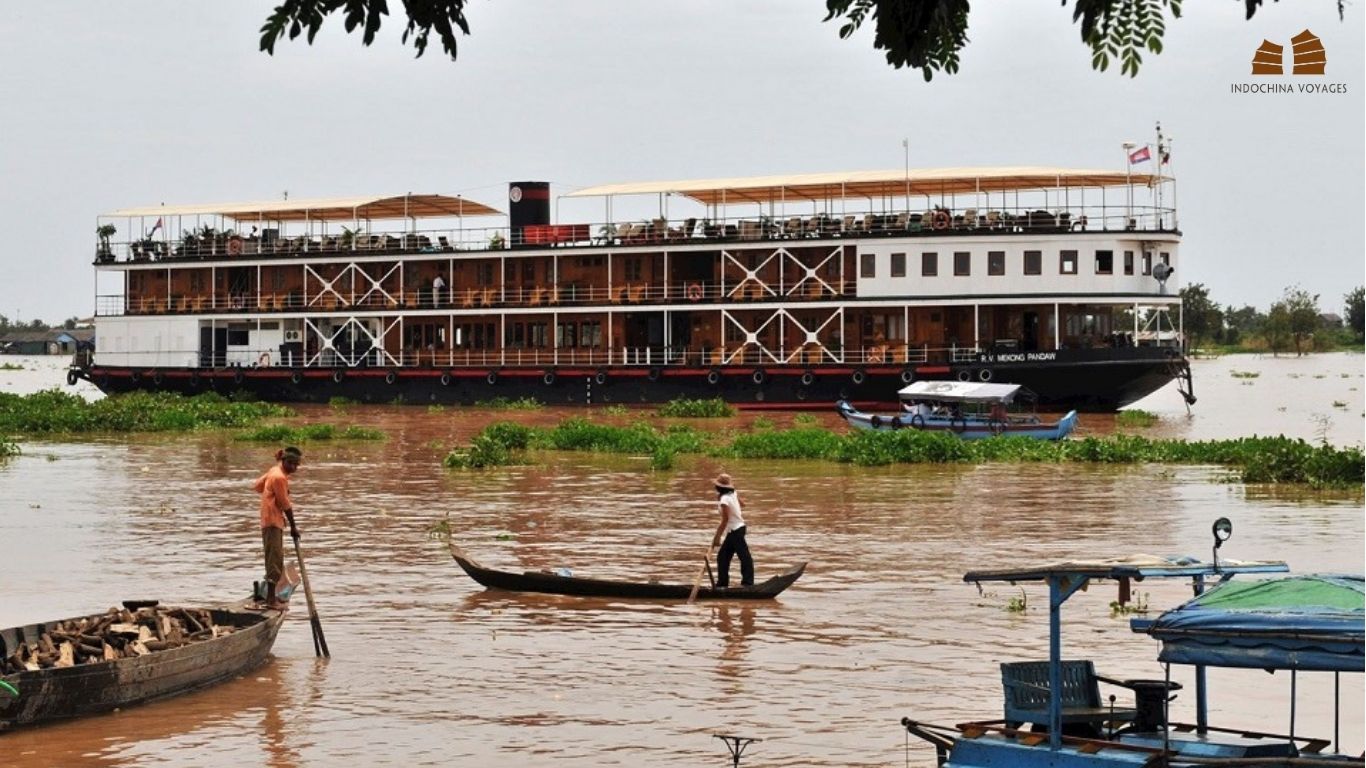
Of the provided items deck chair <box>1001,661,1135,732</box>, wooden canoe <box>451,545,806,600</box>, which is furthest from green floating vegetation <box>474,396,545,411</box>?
deck chair <box>1001,661,1135,732</box>

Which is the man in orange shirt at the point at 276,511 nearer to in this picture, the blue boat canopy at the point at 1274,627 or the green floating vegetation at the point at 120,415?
the blue boat canopy at the point at 1274,627

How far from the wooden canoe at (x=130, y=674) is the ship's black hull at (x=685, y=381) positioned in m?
33.9

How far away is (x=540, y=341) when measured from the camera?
5669 cm

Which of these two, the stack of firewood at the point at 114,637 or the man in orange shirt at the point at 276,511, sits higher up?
the man in orange shirt at the point at 276,511

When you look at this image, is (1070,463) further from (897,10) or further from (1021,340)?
(897,10)

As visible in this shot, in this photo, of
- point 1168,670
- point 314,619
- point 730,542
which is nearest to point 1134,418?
point 730,542

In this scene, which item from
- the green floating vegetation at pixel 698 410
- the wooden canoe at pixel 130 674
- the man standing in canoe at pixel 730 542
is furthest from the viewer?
the green floating vegetation at pixel 698 410

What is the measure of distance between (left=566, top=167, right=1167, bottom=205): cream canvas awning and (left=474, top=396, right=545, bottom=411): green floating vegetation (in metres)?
5.99

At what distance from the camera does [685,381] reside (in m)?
51.9

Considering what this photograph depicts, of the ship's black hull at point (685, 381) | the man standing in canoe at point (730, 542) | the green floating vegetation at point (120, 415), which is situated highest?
the ship's black hull at point (685, 381)

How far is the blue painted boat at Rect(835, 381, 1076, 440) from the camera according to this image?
3747 cm

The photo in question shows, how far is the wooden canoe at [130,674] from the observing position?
Result: 42.8 ft

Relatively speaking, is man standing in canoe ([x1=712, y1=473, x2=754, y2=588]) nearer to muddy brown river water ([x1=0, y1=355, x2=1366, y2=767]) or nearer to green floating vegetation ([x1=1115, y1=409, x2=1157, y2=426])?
muddy brown river water ([x1=0, y1=355, x2=1366, y2=767])

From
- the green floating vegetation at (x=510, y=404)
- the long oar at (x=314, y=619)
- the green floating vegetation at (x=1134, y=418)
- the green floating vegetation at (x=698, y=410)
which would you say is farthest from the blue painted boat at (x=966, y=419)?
the long oar at (x=314, y=619)
